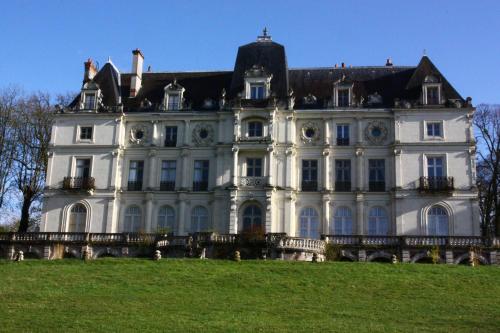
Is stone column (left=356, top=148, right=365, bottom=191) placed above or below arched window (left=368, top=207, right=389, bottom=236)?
above

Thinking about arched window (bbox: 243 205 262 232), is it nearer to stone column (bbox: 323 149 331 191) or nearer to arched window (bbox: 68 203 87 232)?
stone column (bbox: 323 149 331 191)

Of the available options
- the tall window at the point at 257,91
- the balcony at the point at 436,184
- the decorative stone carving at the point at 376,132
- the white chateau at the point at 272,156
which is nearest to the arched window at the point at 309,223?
the white chateau at the point at 272,156

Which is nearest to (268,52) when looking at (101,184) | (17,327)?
(101,184)

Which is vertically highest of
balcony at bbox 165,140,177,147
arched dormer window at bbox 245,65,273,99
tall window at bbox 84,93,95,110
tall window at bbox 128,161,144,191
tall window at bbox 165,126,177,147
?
arched dormer window at bbox 245,65,273,99

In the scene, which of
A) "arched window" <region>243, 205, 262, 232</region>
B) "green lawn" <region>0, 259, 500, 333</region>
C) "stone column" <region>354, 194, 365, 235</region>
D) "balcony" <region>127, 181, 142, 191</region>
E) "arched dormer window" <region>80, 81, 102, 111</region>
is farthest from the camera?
"arched dormer window" <region>80, 81, 102, 111</region>

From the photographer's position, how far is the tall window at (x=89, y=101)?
41844 mm

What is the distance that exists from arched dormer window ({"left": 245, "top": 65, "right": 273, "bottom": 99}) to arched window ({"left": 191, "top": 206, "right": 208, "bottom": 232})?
7171 mm

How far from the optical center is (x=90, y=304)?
21359 mm

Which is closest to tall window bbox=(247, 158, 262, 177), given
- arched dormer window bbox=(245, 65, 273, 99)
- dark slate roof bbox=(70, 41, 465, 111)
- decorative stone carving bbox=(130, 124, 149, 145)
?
dark slate roof bbox=(70, 41, 465, 111)

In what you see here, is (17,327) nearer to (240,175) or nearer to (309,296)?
(309,296)

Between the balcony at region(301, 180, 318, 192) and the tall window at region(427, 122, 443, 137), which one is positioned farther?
the balcony at region(301, 180, 318, 192)

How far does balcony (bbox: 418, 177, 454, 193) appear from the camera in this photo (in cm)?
3725

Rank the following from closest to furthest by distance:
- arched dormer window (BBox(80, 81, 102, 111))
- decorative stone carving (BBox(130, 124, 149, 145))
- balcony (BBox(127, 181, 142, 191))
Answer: balcony (BBox(127, 181, 142, 191)) → decorative stone carving (BBox(130, 124, 149, 145)) → arched dormer window (BBox(80, 81, 102, 111))

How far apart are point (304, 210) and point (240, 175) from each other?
13.6ft
